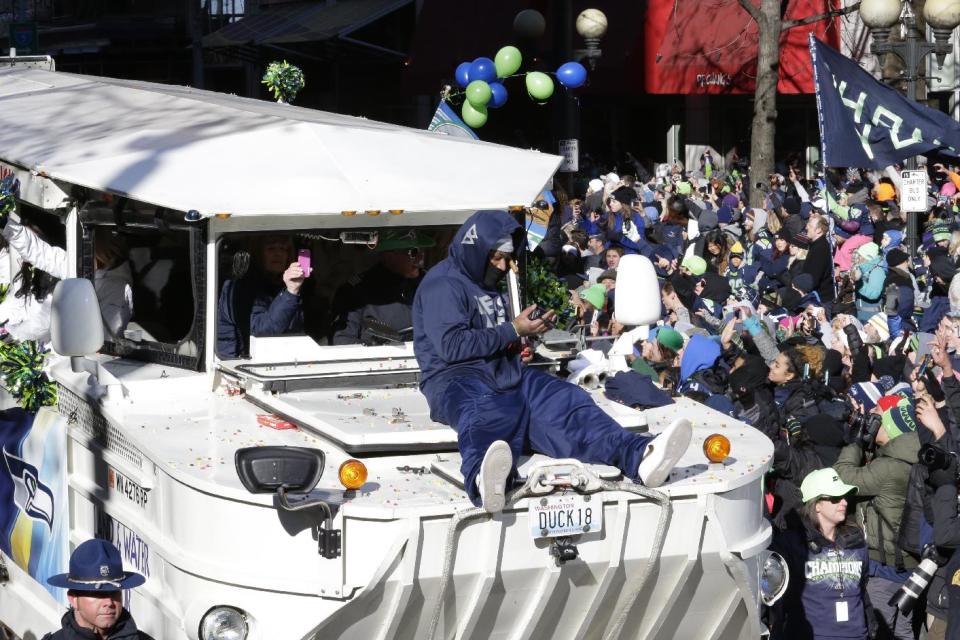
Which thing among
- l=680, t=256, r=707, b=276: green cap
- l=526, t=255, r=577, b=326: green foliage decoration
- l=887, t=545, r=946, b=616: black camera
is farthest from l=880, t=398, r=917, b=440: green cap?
l=680, t=256, r=707, b=276: green cap

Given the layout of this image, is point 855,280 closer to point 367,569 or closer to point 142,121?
point 142,121

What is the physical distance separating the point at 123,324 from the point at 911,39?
12.3 m

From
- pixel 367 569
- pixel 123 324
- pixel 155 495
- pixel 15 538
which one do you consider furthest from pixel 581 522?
pixel 15 538

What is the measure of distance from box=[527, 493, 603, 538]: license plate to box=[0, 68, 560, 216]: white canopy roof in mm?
1978

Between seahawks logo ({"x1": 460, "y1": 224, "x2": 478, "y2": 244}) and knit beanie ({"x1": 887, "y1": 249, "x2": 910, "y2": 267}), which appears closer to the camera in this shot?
seahawks logo ({"x1": 460, "y1": 224, "x2": 478, "y2": 244})

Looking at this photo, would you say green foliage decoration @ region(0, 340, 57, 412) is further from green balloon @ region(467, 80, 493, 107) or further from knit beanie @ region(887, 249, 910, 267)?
knit beanie @ region(887, 249, 910, 267)

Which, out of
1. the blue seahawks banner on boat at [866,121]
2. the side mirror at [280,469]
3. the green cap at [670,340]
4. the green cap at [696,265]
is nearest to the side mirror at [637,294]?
the side mirror at [280,469]

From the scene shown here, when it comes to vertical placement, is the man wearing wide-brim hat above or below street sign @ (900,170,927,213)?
below

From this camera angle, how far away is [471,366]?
6926mm

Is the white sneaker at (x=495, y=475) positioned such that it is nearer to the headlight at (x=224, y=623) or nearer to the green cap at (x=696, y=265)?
the headlight at (x=224, y=623)

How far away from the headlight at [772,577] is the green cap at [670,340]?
4.20 m

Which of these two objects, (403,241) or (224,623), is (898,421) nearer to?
(403,241)

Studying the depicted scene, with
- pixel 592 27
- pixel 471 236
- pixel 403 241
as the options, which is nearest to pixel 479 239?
pixel 471 236

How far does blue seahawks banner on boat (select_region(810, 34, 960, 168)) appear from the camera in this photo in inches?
599
